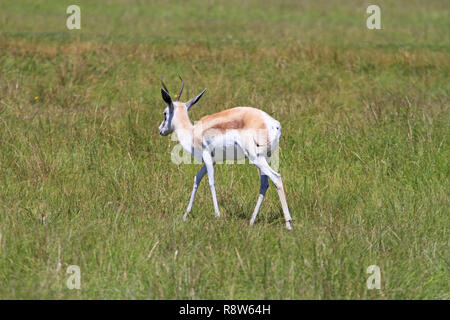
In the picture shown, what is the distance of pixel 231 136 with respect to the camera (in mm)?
6117

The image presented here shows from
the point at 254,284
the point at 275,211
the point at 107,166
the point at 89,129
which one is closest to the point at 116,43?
the point at 89,129

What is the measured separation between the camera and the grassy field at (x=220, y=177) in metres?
5.22

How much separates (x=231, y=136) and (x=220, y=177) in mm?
1843

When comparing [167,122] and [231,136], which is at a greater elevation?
[167,122]

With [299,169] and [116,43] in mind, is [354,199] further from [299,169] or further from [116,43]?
[116,43]

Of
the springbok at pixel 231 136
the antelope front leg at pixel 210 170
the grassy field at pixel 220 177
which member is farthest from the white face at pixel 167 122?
the grassy field at pixel 220 177

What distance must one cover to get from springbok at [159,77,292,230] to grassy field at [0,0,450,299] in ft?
1.80

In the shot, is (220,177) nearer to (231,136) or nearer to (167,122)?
(167,122)

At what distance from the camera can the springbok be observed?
603cm

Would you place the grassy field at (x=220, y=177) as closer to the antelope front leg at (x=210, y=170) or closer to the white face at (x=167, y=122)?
the antelope front leg at (x=210, y=170)

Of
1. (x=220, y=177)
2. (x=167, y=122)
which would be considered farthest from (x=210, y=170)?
(x=220, y=177)

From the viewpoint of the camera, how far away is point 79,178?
7.58 meters

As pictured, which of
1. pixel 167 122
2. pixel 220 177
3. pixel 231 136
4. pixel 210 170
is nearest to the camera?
pixel 231 136

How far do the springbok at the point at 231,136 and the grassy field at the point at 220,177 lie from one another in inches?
21.6
